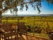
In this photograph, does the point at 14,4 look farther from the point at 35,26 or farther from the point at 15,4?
the point at 35,26

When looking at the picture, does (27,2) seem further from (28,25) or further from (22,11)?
(28,25)

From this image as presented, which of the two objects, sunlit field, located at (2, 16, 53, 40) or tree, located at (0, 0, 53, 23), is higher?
tree, located at (0, 0, 53, 23)

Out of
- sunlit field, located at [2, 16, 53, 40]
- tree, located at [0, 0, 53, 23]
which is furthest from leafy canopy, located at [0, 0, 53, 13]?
sunlit field, located at [2, 16, 53, 40]

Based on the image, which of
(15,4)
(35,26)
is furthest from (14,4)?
(35,26)

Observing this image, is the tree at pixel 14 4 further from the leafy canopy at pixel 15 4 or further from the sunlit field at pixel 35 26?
the sunlit field at pixel 35 26

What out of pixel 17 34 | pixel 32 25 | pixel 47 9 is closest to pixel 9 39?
pixel 17 34

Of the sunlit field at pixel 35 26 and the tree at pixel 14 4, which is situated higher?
the tree at pixel 14 4

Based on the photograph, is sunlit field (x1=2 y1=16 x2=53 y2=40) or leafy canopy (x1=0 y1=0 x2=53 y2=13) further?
leafy canopy (x1=0 y1=0 x2=53 y2=13)

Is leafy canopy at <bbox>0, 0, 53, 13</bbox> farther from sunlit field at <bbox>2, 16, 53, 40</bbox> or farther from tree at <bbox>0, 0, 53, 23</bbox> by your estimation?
sunlit field at <bbox>2, 16, 53, 40</bbox>

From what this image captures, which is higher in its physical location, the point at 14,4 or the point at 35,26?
the point at 14,4

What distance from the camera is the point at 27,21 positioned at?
533 centimetres

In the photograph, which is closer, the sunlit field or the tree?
the sunlit field

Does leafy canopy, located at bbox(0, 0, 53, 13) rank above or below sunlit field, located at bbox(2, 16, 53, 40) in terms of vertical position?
above

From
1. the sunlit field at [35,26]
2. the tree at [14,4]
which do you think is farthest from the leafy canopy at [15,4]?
the sunlit field at [35,26]
